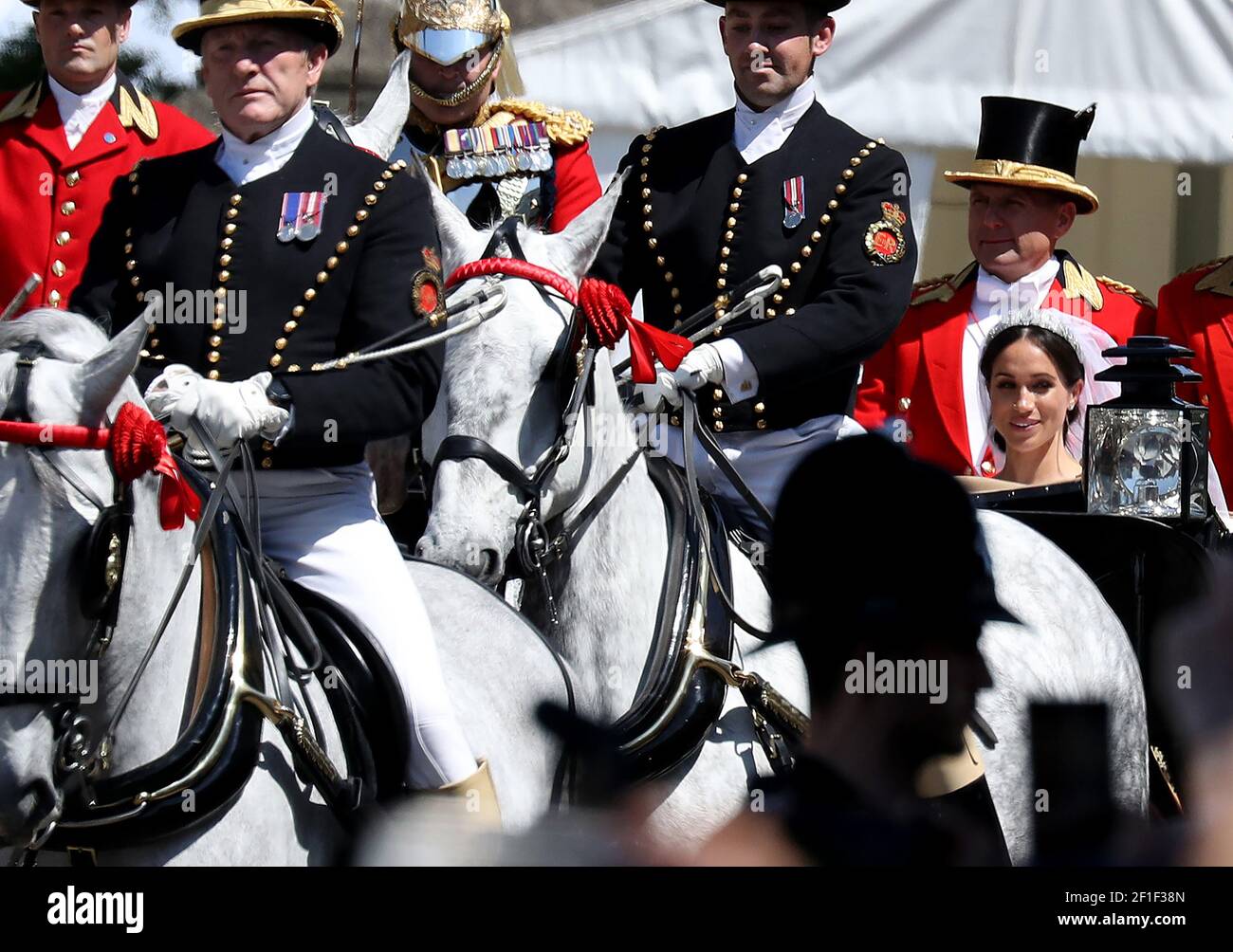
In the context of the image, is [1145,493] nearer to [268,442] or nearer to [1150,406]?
[1150,406]

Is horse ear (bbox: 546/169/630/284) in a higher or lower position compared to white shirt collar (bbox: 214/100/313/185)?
lower

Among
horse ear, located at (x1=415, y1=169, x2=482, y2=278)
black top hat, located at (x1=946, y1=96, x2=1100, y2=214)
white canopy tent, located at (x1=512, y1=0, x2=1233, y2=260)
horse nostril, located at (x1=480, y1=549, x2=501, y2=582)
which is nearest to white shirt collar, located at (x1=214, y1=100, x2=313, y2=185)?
horse ear, located at (x1=415, y1=169, x2=482, y2=278)

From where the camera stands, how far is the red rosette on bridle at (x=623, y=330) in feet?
12.5

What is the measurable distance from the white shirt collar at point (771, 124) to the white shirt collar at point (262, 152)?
1264 mm

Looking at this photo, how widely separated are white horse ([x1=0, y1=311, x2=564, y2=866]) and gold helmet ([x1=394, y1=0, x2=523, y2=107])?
2.35 meters

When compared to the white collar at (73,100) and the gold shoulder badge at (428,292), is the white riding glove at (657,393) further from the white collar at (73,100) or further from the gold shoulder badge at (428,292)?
the white collar at (73,100)

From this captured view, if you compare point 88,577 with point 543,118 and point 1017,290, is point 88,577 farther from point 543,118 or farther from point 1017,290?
point 1017,290

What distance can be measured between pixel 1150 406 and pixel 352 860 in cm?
234

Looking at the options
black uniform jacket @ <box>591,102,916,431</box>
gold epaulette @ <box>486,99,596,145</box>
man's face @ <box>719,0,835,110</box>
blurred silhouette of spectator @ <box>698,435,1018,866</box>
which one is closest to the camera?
blurred silhouette of spectator @ <box>698,435,1018,866</box>

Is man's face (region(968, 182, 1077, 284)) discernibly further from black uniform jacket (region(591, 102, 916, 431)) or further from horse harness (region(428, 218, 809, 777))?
horse harness (region(428, 218, 809, 777))

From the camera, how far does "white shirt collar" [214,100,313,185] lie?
3.65 metres

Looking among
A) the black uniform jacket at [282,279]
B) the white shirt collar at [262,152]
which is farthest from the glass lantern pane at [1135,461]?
the white shirt collar at [262,152]

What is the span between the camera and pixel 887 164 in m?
4.53
